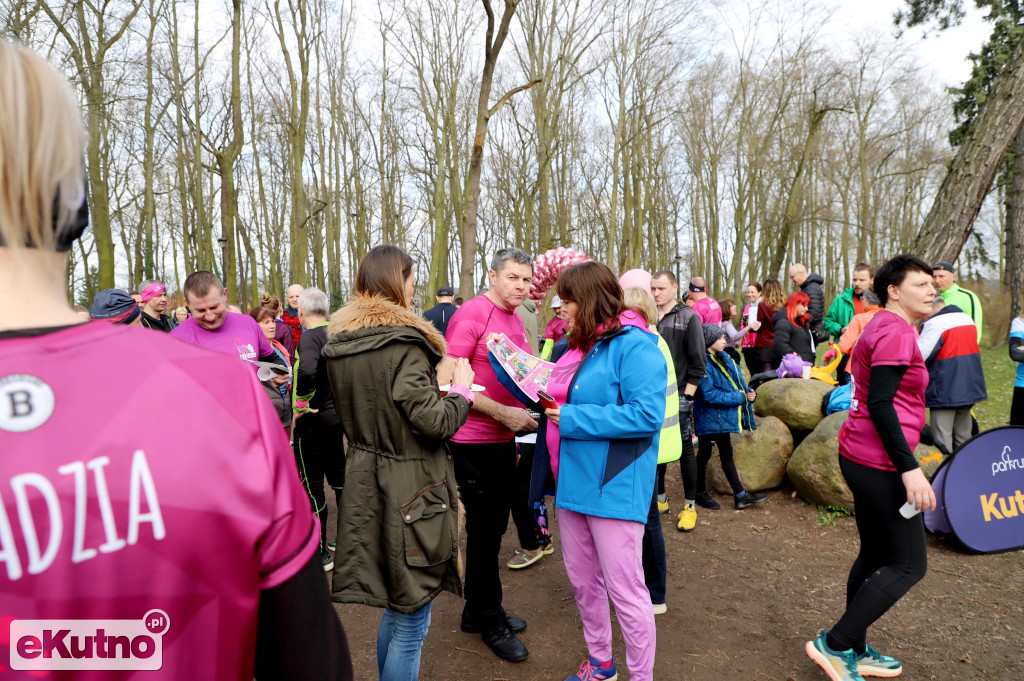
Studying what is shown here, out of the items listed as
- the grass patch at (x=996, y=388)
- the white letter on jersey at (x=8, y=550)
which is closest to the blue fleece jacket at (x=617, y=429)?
the white letter on jersey at (x=8, y=550)

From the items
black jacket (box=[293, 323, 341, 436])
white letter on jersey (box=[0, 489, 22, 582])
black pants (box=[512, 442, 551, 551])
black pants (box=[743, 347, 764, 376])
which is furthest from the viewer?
black pants (box=[743, 347, 764, 376])

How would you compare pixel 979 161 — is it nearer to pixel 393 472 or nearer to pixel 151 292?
pixel 393 472

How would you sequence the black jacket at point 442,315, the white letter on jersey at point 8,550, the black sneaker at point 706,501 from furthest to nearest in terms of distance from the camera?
A: the black jacket at point 442,315
the black sneaker at point 706,501
the white letter on jersey at point 8,550

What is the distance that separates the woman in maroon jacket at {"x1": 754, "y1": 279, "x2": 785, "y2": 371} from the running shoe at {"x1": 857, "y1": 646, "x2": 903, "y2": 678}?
20.5ft

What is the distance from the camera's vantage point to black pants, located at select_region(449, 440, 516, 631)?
3.27 metres

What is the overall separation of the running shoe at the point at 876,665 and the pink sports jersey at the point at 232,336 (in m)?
3.94

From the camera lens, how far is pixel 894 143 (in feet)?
82.3

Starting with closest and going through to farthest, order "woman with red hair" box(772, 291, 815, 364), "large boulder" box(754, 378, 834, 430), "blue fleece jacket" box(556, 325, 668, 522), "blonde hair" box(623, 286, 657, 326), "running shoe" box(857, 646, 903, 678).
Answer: "blue fleece jacket" box(556, 325, 668, 522) < "running shoe" box(857, 646, 903, 678) < "blonde hair" box(623, 286, 657, 326) < "large boulder" box(754, 378, 834, 430) < "woman with red hair" box(772, 291, 815, 364)

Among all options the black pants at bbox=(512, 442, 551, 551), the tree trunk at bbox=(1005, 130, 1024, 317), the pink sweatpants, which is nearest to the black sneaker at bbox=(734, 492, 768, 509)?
the black pants at bbox=(512, 442, 551, 551)

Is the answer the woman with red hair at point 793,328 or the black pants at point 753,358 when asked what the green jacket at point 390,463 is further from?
the black pants at point 753,358

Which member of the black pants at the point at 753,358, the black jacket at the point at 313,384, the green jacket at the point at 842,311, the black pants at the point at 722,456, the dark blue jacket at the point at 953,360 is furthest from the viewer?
the black pants at the point at 753,358

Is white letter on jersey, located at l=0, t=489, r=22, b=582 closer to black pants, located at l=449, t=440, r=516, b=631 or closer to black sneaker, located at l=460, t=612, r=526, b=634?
black pants, located at l=449, t=440, r=516, b=631

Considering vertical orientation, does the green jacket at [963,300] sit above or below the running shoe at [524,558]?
above

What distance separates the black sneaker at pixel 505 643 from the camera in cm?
320
